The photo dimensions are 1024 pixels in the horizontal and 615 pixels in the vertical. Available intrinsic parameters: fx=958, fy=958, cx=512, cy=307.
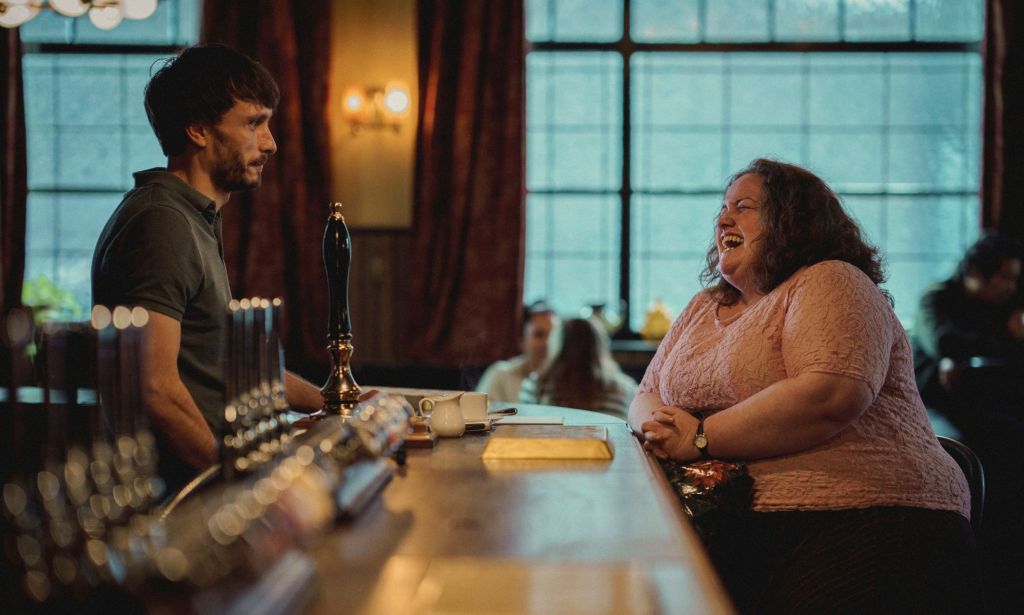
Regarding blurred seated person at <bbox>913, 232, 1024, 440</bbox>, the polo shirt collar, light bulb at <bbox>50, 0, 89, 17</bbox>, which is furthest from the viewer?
blurred seated person at <bbox>913, 232, 1024, 440</bbox>

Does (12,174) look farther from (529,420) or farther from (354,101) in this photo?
(529,420)

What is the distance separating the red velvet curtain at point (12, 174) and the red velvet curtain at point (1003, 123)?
5877 millimetres

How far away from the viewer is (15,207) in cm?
593

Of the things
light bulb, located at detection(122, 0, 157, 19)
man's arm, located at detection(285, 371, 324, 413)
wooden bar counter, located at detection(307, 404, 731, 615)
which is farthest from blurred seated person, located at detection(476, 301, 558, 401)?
wooden bar counter, located at detection(307, 404, 731, 615)

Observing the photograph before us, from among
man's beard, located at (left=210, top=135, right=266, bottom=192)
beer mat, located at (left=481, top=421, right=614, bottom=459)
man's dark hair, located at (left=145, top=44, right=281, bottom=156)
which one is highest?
man's dark hair, located at (left=145, top=44, right=281, bottom=156)

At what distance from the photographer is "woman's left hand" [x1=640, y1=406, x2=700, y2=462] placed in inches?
81.9

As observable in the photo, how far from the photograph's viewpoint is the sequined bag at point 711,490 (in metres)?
1.95

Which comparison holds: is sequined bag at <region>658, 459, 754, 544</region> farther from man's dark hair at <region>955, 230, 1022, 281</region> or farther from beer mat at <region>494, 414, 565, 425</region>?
man's dark hair at <region>955, 230, 1022, 281</region>

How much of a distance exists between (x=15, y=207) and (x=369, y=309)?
227 cm

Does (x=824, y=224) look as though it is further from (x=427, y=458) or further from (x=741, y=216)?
(x=427, y=458)

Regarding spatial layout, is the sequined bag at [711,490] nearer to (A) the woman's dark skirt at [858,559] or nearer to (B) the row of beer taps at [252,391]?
(A) the woman's dark skirt at [858,559]

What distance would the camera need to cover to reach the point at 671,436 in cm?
209

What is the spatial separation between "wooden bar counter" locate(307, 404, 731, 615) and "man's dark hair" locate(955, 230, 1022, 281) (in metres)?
4.18

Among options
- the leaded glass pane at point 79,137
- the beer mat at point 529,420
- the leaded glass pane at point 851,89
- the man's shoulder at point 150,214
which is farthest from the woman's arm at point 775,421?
the leaded glass pane at point 79,137
